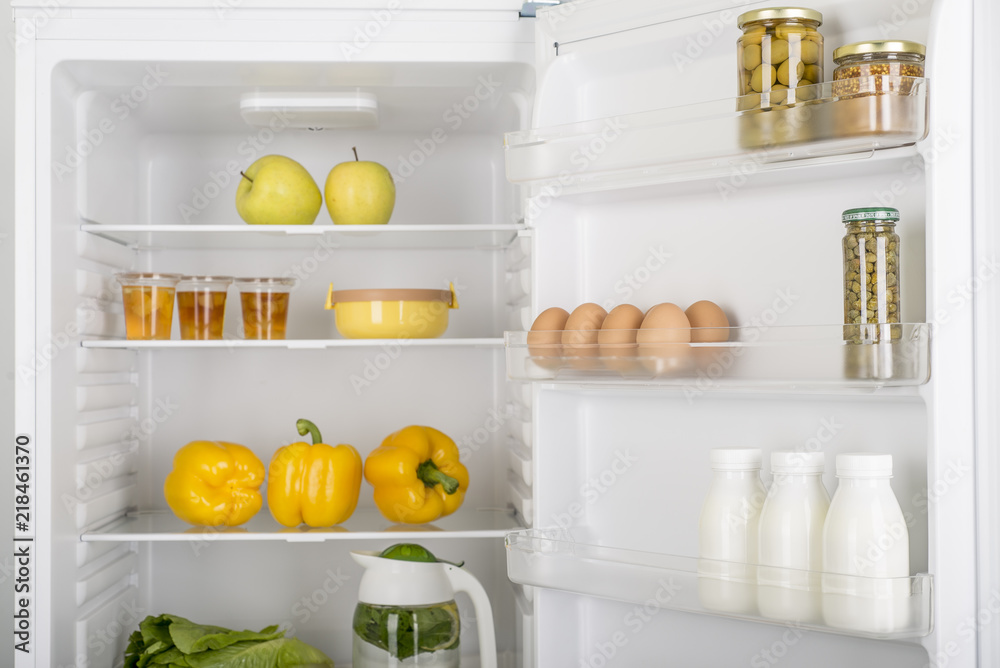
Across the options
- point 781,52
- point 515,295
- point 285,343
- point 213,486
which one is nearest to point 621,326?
point 781,52

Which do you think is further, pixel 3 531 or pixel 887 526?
pixel 3 531

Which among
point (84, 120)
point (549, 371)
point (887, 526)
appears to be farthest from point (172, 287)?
point (887, 526)

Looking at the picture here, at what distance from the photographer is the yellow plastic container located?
57.9 inches

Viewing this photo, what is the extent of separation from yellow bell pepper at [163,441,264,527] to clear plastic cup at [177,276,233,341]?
8.1 inches

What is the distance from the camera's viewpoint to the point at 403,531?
144 cm

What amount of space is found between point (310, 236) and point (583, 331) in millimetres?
714

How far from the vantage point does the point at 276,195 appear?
4.88ft

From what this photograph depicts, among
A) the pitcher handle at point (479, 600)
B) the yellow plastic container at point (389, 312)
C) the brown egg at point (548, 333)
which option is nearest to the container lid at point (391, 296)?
the yellow plastic container at point (389, 312)

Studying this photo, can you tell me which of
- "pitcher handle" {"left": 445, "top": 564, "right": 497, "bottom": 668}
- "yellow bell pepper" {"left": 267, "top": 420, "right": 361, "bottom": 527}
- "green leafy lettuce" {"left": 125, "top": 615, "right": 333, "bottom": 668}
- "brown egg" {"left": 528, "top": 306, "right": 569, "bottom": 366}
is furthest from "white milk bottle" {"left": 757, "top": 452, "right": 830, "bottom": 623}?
"green leafy lettuce" {"left": 125, "top": 615, "right": 333, "bottom": 668}

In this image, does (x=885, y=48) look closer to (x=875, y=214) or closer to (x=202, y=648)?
(x=875, y=214)

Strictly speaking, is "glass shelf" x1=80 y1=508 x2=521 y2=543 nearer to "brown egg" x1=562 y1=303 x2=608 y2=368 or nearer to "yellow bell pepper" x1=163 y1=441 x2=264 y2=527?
"yellow bell pepper" x1=163 y1=441 x2=264 y2=527

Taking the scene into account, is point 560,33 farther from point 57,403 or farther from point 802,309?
point 57,403

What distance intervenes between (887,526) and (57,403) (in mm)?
1219

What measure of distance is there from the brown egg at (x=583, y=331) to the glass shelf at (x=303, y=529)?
1.10 feet
